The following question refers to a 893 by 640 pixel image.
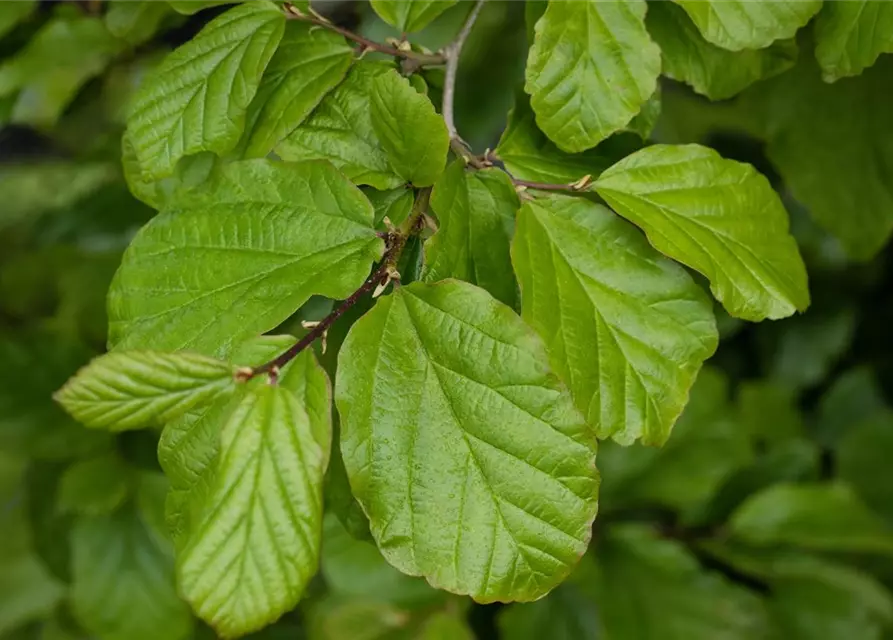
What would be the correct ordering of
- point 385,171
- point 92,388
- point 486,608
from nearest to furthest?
point 92,388, point 385,171, point 486,608

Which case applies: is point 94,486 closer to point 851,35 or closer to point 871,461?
point 851,35

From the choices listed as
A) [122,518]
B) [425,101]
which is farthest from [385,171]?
[122,518]

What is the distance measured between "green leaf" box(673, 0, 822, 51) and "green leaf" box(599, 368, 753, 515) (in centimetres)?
67

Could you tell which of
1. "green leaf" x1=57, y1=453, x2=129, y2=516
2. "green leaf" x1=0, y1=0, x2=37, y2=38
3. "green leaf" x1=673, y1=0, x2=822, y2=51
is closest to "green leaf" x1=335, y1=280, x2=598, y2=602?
"green leaf" x1=673, y1=0, x2=822, y2=51

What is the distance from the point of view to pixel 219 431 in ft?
1.59

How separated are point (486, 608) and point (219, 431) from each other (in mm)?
827

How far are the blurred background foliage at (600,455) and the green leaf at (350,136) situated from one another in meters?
0.29

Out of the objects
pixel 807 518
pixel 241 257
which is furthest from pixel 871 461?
pixel 241 257

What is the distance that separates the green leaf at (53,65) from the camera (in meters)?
0.89

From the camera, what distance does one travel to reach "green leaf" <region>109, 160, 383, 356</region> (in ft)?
1.64

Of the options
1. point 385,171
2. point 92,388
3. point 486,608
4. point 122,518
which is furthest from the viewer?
point 486,608

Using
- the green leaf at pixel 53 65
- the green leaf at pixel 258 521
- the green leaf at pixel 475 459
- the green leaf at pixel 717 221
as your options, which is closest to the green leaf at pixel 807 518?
the green leaf at pixel 717 221

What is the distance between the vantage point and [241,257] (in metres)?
0.52

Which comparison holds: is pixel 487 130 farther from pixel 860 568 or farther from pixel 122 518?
pixel 860 568
